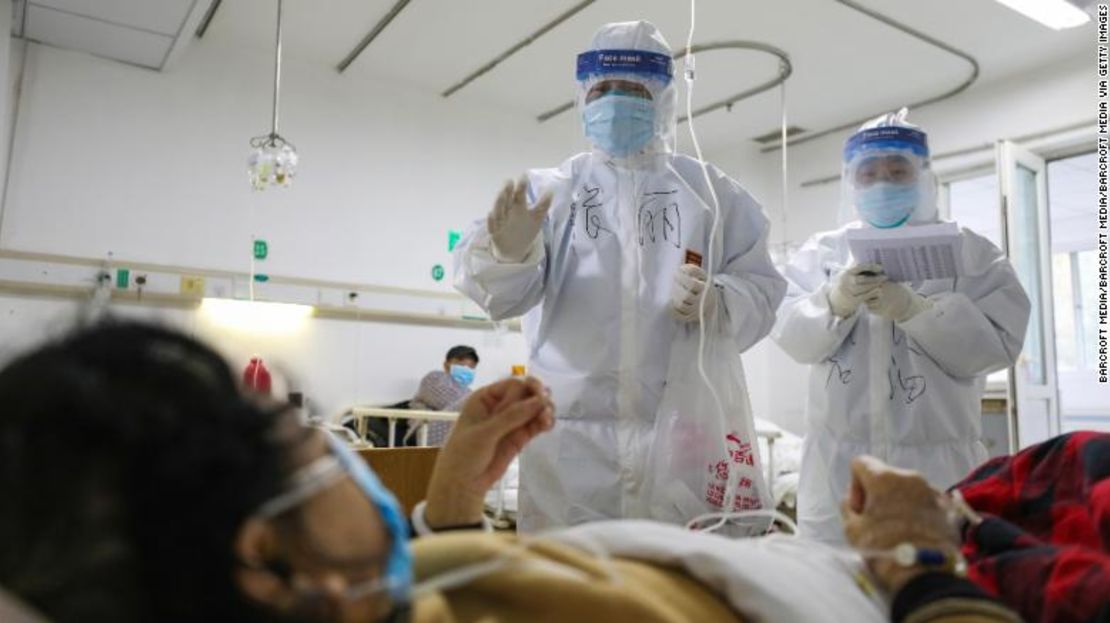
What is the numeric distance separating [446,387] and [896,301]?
2705 mm

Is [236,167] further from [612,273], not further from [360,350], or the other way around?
[612,273]

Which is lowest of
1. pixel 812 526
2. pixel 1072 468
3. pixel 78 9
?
pixel 812 526

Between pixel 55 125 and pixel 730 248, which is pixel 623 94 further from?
pixel 55 125

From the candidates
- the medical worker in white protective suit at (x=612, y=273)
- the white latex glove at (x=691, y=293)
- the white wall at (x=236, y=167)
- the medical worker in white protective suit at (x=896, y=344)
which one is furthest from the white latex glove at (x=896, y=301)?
the white wall at (x=236, y=167)

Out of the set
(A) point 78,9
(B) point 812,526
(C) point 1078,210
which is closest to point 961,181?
(C) point 1078,210

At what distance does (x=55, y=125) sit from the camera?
3.47 metres

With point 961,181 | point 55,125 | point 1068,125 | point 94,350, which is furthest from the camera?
point 961,181

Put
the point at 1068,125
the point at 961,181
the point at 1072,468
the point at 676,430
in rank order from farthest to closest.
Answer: the point at 961,181
the point at 1068,125
the point at 676,430
the point at 1072,468

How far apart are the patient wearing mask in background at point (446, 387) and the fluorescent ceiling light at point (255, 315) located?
754 millimetres

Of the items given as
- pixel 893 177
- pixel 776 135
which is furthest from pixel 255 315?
pixel 776 135

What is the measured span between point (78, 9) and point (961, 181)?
15.9 ft

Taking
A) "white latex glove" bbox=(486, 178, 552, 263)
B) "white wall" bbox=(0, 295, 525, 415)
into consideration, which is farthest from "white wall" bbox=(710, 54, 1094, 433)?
"white latex glove" bbox=(486, 178, 552, 263)

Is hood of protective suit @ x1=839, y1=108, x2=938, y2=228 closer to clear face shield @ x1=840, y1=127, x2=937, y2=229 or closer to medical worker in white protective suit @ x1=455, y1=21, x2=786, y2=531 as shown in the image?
clear face shield @ x1=840, y1=127, x2=937, y2=229

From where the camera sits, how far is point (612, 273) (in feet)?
5.15
